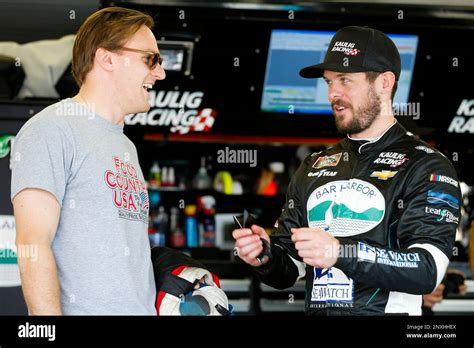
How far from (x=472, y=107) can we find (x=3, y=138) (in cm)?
427

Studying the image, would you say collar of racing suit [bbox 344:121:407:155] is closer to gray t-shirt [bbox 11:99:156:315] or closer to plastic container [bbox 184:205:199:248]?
gray t-shirt [bbox 11:99:156:315]

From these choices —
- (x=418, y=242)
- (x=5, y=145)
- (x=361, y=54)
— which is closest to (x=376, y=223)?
(x=418, y=242)

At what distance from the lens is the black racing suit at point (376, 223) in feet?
8.50

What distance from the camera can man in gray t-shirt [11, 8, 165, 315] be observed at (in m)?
2.24

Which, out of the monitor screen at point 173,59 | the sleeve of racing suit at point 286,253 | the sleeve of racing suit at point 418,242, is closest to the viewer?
the sleeve of racing suit at point 418,242

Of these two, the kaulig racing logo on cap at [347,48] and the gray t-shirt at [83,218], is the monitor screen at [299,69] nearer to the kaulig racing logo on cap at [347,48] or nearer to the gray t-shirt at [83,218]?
the kaulig racing logo on cap at [347,48]

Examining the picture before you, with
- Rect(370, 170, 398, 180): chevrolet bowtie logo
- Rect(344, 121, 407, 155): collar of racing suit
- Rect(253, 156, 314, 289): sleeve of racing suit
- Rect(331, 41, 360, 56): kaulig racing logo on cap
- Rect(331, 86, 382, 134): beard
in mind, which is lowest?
Rect(253, 156, 314, 289): sleeve of racing suit

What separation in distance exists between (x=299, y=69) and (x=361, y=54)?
11.6 ft

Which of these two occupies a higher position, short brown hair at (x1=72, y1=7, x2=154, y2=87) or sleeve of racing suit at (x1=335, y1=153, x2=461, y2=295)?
short brown hair at (x1=72, y1=7, x2=154, y2=87)

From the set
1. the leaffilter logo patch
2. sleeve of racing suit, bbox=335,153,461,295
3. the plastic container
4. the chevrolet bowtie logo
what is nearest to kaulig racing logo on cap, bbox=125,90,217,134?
the plastic container

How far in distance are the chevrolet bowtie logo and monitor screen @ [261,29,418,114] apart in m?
3.66

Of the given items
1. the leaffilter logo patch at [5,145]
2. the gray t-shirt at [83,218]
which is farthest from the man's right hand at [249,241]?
the leaffilter logo patch at [5,145]

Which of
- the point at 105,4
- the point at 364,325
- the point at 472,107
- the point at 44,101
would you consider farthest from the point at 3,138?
the point at 472,107

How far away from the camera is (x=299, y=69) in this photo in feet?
21.5
